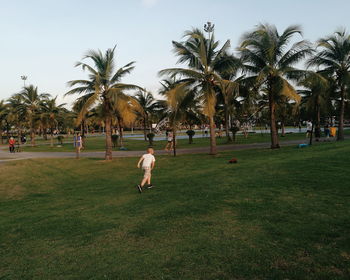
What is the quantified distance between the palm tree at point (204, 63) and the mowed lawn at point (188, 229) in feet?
26.2

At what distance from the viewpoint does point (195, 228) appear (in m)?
5.67

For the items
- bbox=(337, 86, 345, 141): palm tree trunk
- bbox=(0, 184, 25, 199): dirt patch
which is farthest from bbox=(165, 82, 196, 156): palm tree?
bbox=(337, 86, 345, 141): palm tree trunk

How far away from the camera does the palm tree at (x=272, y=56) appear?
1778cm

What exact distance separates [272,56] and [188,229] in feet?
52.8

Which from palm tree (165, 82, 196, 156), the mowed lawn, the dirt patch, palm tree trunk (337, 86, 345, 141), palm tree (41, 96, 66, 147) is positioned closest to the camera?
the mowed lawn

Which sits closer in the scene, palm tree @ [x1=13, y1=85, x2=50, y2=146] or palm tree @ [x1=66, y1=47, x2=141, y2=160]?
palm tree @ [x1=66, y1=47, x2=141, y2=160]

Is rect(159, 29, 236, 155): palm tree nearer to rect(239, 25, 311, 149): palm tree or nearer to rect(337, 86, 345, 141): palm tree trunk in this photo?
rect(239, 25, 311, 149): palm tree

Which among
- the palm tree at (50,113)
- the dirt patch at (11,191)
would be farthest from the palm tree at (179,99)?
the palm tree at (50,113)

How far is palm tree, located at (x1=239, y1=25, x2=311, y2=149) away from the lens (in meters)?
17.8

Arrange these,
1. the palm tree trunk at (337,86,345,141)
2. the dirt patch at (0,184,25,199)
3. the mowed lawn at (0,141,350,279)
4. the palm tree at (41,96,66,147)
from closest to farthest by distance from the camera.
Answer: the mowed lawn at (0,141,350,279) < the dirt patch at (0,184,25,199) < the palm tree trunk at (337,86,345,141) < the palm tree at (41,96,66,147)

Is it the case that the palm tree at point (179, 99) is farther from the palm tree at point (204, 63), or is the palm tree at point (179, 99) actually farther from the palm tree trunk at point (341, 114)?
the palm tree trunk at point (341, 114)

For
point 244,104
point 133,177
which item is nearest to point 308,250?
point 133,177

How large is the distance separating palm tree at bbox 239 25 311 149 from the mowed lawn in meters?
8.79

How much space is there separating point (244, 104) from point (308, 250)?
54.0ft
